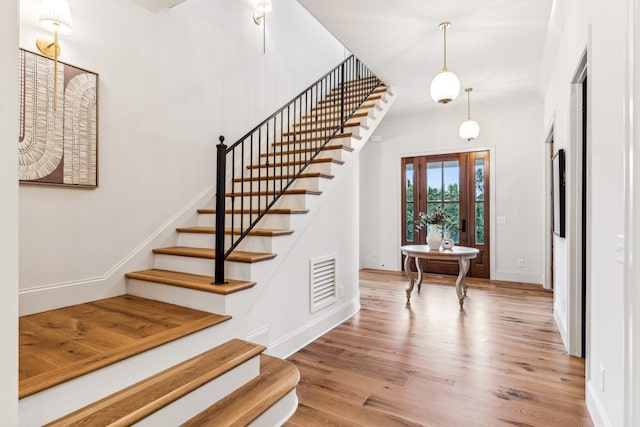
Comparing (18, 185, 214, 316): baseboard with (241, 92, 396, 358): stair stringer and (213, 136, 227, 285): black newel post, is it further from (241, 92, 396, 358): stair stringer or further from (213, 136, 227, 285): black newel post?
(241, 92, 396, 358): stair stringer

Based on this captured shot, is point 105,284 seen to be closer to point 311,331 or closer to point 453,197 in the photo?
point 311,331

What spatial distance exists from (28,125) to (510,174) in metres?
5.99

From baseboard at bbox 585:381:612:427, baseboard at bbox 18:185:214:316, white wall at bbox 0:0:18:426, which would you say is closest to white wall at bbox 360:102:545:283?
baseboard at bbox 585:381:612:427

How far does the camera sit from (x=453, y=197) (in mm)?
6020

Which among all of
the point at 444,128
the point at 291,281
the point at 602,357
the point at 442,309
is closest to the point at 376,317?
the point at 442,309

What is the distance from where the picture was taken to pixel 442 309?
3982 mm

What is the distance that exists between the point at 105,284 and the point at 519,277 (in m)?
5.66

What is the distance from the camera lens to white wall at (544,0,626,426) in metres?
1.52

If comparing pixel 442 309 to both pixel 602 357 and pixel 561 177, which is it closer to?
pixel 561 177

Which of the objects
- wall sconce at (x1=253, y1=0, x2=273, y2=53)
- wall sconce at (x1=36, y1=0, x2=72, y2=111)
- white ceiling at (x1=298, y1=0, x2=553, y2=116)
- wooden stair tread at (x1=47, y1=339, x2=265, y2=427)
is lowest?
wooden stair tread at (x1=47, y1=339, x2=265, y2=427)

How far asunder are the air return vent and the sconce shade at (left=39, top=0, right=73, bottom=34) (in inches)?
94.7

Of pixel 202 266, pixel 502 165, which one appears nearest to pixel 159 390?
pixel 202 266

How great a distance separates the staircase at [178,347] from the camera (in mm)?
1395

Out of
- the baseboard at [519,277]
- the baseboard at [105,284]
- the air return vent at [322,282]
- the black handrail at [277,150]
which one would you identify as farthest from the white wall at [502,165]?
the baseboard at [105,284]
